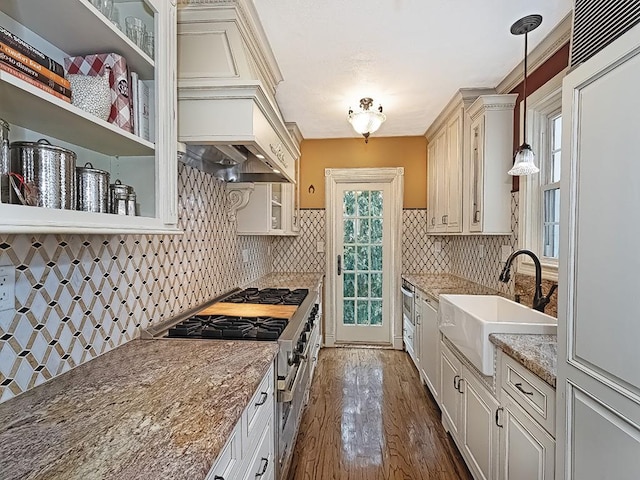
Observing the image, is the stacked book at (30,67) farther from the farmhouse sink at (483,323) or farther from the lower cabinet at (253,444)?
the farmhouse sink at (483,323)

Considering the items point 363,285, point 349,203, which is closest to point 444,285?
point 363,285

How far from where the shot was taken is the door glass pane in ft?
14.9

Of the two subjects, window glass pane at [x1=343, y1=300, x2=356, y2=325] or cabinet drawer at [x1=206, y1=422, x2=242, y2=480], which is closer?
cabinet drawer at [x1=206, y1=422, x2=242, y2=480]

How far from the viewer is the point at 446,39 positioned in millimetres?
2219

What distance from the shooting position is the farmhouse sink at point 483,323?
1719 mm

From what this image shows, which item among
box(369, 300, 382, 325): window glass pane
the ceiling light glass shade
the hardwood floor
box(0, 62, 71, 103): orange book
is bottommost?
the hardwood floor

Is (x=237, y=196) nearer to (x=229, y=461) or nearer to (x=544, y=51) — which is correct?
(x=229, y=461)

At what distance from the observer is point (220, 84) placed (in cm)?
167

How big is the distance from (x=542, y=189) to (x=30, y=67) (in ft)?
8.97

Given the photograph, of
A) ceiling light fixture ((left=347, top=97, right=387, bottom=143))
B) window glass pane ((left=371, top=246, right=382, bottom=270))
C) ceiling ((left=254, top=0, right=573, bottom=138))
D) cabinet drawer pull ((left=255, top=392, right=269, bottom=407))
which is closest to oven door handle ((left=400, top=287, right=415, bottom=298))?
window glass pane ((left=371, top=246, right=382, bottom=270))

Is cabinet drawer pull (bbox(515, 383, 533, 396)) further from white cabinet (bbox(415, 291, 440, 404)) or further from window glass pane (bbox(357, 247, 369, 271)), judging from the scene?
window glass pane (bbox(357, 247, 369, 271))

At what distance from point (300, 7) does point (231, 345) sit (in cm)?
173

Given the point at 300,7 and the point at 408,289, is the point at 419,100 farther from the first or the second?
the point at 408,289

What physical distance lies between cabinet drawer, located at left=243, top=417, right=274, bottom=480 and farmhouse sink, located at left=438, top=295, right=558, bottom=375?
1.04 metres
